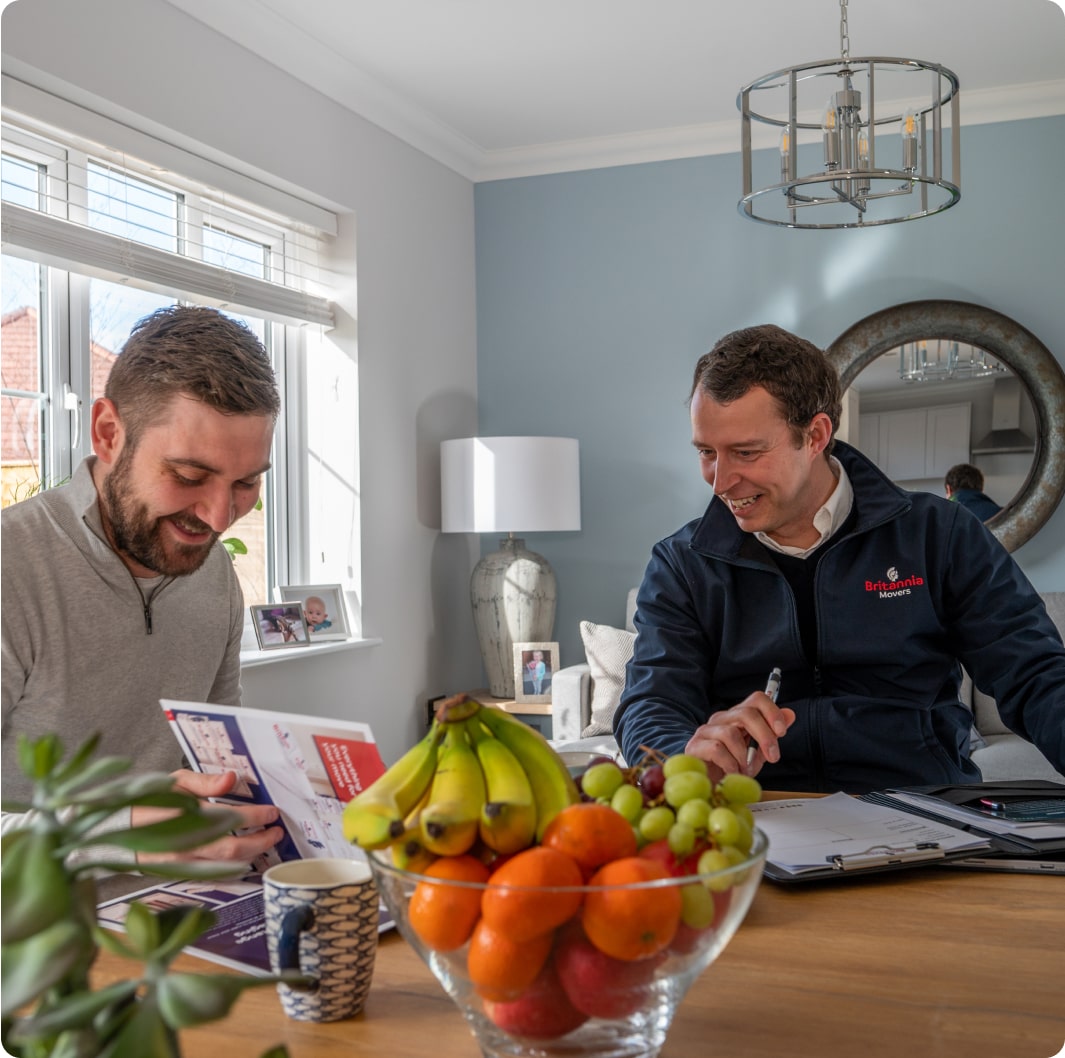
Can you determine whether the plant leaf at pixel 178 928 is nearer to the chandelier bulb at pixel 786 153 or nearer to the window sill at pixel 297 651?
the chandelier bulb at pixel 786 153

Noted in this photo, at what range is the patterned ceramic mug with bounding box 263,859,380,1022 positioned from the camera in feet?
2.55

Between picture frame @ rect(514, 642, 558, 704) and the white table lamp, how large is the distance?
0.07 meters

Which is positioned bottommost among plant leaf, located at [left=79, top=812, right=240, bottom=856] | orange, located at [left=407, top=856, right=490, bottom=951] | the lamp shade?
orange, located at [left=407, top=856, right=490, bottom=951]

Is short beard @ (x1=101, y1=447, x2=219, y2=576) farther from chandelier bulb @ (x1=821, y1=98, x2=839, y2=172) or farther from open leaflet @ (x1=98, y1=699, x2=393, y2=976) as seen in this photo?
chandelier bulb @ (x1=821, y1=98, x2=839, y2=172)

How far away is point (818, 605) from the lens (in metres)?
1.80

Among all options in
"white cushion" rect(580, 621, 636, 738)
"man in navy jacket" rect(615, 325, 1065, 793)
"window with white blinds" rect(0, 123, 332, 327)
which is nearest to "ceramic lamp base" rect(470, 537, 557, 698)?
"white cushion" rect(580, 621, 636, 738)

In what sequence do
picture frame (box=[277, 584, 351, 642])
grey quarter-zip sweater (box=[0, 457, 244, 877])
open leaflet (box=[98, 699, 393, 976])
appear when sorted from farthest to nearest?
picture frame (box=[277, 584, 351, 642]), grey quarter-zip sweater (box=[0, 457, 244, 877]), open leaflet (box=[98, 699, 393, 976])

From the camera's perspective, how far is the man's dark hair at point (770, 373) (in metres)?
1.87

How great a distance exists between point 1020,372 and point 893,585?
241 cm

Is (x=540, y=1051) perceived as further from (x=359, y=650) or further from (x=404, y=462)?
(x=404, y=462)

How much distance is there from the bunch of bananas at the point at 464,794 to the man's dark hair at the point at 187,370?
809 mm

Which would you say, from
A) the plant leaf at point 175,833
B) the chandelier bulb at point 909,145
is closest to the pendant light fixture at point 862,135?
the chandelier bulb at point 909,145

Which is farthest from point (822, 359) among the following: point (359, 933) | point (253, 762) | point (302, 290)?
point (302, 290)

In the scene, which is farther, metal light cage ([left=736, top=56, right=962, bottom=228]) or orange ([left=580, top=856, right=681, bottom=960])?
metal light cage ([left=736, top=56, right=962, bottom=228])
